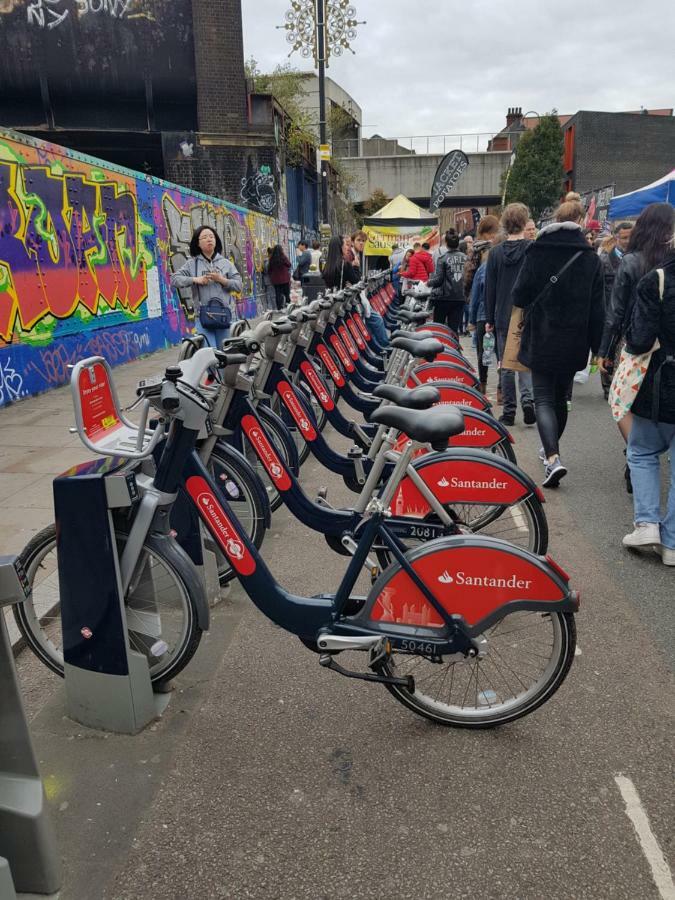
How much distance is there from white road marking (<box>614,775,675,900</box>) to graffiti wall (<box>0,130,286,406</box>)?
6.10 m

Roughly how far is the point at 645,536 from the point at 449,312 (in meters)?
7.04

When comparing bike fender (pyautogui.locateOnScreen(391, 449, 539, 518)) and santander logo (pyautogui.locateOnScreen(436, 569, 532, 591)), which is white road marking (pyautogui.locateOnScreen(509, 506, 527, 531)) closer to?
bike fender (pyautogui.locateOnScreen(391, 449, 539, 518))

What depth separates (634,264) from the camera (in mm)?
4836

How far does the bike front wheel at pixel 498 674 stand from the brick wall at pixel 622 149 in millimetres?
47022

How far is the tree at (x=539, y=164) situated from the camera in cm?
4284

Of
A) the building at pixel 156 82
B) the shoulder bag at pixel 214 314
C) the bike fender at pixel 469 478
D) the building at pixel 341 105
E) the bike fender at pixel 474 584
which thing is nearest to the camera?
the bike fender at pixel 474 584

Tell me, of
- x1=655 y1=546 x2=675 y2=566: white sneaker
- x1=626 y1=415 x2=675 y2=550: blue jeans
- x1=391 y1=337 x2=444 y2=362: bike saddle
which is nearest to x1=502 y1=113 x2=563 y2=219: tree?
x1=391 y1=337 x2=444 y2=362: bike saddle

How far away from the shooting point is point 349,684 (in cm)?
299

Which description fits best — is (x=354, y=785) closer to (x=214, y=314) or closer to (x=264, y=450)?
(x=264, y=450)

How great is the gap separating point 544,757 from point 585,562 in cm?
186

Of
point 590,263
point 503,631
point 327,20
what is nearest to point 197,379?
point 503,631

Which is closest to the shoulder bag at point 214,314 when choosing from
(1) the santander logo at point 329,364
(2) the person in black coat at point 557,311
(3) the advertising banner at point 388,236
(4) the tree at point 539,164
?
(1) the santander logo at point 329,364

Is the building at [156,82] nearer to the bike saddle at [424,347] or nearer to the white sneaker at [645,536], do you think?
the bike saddle at [424,347]

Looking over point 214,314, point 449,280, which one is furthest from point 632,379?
point 449,280
